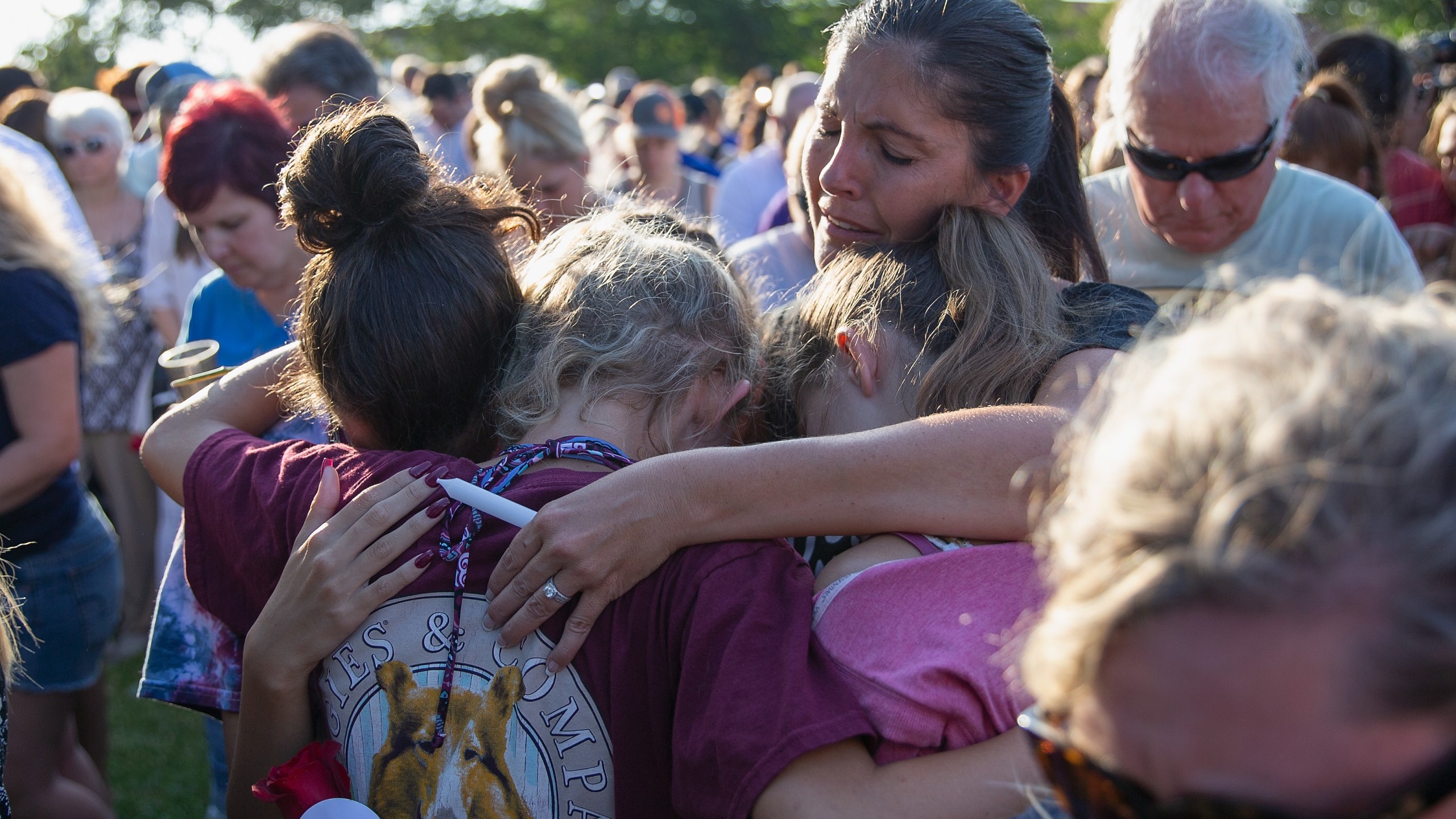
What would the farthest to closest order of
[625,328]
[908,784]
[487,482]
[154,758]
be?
[154,758]
[625,328]
[487,482]
[908,784]

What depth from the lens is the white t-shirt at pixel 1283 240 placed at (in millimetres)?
2904

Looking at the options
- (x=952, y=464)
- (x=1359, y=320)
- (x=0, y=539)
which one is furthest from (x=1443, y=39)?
(x=0, y=539)

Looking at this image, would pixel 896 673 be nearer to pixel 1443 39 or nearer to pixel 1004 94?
pixel 1004 94

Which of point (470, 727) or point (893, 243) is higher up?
point (893, 243)

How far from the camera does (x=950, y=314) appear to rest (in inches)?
68.1

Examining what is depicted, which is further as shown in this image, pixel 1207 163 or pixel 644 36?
pixel 644 36

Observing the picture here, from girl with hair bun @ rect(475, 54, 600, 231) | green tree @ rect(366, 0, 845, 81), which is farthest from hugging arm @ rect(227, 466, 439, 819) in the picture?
green tree @ rect(366, 0, 845, 81)

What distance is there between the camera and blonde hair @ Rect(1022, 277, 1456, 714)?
716mm

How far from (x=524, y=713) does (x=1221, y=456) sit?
1.01 m

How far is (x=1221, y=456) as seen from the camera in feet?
2.49

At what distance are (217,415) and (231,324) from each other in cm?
115

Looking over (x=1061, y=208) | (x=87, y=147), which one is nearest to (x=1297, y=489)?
(x=1061, y=208)

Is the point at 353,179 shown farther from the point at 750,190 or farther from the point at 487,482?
the point at 750,190

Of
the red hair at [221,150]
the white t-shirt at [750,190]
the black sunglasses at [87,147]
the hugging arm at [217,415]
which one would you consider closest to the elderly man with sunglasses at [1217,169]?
the hugging arm at [217,415]
